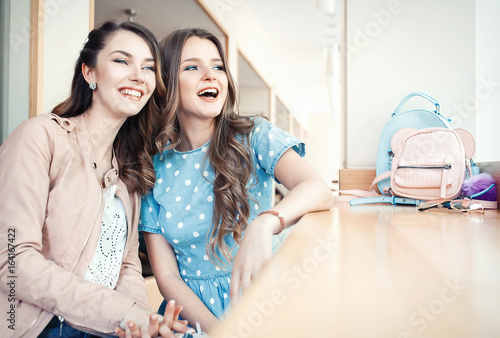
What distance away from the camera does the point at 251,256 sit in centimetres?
63

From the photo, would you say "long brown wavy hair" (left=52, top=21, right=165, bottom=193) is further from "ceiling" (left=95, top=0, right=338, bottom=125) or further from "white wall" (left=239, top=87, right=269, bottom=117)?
"white wall" (left=239, top=87, right=269, bottom=117)

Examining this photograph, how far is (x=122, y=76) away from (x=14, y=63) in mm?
869

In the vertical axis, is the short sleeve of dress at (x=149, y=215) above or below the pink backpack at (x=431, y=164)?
below

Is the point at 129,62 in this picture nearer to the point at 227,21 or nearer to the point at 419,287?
the point at 419,287

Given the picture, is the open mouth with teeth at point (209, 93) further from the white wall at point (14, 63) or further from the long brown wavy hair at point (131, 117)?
the white wall at point (14, 63)

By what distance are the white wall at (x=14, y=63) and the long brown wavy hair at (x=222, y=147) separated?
843 millimetres

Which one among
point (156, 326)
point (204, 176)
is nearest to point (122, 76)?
point (204, 176)

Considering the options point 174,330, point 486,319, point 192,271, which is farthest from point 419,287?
point 192,271

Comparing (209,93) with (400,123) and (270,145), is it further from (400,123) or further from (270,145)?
(400,123)

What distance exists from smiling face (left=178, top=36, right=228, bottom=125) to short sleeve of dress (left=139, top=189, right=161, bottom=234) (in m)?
0.30

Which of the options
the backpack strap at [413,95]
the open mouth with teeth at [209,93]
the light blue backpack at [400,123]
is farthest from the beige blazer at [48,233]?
the backpack strap at [413,95]

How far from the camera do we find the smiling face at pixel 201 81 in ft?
3.85

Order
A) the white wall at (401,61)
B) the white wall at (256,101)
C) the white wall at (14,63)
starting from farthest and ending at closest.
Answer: the white wall at (256,101) < the white wall at (14,63) < the white wall at (401,61)

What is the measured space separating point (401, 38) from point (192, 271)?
123 cm
